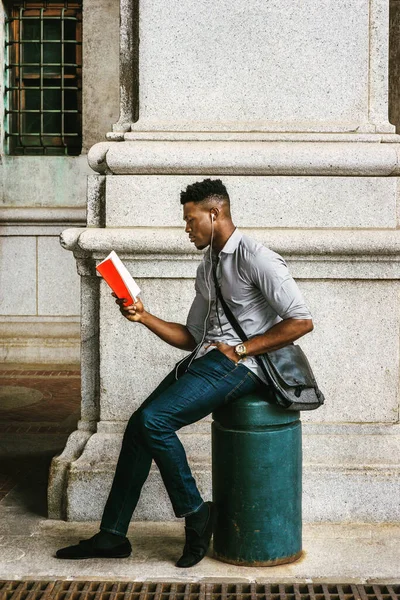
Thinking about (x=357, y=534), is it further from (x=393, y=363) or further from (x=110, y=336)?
(x=110, y=336)

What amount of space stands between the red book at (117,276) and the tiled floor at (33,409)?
210cm

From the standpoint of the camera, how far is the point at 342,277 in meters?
5.57

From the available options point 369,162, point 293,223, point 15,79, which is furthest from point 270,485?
point 15,79

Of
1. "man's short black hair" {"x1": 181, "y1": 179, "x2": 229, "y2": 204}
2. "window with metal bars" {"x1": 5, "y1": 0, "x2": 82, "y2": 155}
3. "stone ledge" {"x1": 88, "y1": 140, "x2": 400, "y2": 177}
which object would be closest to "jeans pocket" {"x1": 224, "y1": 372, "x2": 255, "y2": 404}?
"man's short black hair" {"x1": 181, "y1": 179, "x2": 229, "y2": 204}

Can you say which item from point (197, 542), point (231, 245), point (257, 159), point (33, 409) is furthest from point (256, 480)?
point (33, 409)

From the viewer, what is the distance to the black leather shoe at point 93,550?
485 cm

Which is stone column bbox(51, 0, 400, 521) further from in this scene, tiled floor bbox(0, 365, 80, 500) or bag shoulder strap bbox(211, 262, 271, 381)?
tiled floor bbox(0, 365, 80, 500)

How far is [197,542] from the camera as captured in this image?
15.6ft

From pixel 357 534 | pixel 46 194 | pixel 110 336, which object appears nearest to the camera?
pixel 357 534

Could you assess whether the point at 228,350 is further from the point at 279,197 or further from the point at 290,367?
the point at 279,197

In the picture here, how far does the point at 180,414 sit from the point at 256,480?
483mm

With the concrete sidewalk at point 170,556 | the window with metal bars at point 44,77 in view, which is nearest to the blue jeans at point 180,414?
the concrete sidewalk at point 170,556

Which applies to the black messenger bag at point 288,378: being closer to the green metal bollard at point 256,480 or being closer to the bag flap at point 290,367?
the bag flap at point 290,367

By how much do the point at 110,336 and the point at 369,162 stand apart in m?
1.76
